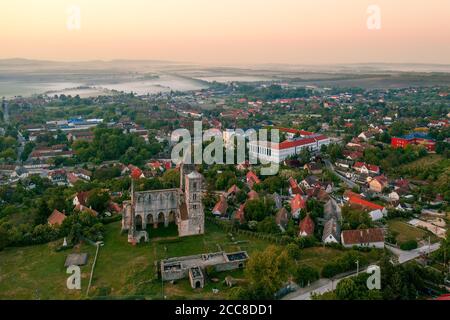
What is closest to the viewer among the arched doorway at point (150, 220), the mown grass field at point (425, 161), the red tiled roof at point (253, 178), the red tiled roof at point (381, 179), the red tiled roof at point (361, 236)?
the red tiled roof at point (361, 236)

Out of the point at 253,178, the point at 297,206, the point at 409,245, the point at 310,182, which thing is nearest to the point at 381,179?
the point at 310,182

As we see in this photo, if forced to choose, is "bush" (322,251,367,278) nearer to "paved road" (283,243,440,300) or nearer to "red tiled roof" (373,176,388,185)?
"paved road" (283,243,440,300)

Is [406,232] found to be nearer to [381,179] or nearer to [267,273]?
[381,179]

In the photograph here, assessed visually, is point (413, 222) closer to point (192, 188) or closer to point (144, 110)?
point (192, 188)

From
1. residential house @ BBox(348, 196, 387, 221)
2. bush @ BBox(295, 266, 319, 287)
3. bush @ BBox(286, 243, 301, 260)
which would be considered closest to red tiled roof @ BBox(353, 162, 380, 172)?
residential house @ BBox(348, 196, 387, 221)

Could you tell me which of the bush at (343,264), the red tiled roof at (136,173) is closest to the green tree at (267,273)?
the bush at (343,264)

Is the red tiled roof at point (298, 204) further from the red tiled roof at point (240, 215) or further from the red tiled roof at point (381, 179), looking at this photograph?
the red tiled roof at point (381, 179)

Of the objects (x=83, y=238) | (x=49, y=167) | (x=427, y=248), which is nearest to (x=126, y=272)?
(x=83, y=238)
